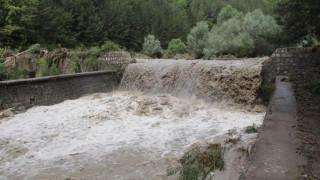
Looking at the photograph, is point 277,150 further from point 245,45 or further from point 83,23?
point 83,23

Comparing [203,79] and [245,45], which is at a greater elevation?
[245,45]

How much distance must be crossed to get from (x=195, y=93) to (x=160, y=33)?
23.6 metres

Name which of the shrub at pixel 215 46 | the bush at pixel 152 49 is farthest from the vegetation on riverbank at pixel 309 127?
the bush at pixel 152 49

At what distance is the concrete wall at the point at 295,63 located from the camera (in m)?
7.05

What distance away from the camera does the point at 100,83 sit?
10711 mm

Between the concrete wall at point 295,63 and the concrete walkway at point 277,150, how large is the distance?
→ 13.3 feet

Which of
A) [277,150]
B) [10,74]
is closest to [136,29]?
[10,74]

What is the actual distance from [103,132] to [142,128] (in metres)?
0.86

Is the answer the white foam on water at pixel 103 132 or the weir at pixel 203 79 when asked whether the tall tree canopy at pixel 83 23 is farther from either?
the white foam on water at pixel 103 132

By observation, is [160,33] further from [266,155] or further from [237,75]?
[266,155]

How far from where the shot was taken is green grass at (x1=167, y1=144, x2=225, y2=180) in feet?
9.43

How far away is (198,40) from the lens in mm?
22516

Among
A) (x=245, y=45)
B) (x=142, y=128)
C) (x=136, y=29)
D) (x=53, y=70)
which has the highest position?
(x=136, y=29)

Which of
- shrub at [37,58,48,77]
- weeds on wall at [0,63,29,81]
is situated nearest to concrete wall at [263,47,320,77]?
weeds on wall at [0,63,29,81]
